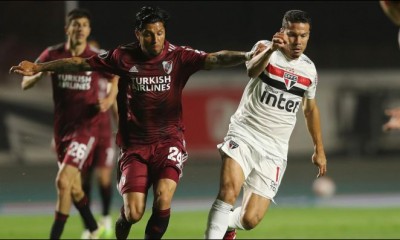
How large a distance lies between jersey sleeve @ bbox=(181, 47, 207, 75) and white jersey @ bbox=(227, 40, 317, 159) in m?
0.50

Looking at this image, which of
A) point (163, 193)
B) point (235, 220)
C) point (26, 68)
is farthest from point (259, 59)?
point (26, 68)

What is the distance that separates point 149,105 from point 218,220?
1144 mm

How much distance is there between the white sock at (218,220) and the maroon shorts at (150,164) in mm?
496

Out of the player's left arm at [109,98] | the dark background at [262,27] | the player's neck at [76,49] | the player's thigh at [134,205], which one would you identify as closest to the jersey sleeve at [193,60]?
the player's thigh at [134,205]

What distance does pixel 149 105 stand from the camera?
7.60m

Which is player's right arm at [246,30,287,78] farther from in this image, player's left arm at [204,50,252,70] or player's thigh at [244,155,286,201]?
player's thigh at [244,155,286,201]

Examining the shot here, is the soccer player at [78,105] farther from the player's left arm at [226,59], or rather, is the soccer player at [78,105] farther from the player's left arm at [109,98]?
the player's left arm at [226,59]

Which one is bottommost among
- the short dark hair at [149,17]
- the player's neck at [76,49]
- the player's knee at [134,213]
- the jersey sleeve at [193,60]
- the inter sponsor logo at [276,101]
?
the player's knee at [134,213]

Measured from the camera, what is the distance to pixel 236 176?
7.46 metres

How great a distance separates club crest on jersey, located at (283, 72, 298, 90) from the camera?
25.3 feet

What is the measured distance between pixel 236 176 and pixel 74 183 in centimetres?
261

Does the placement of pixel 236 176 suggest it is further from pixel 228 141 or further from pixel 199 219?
pixel 199 219

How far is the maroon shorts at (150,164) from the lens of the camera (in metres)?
7.57

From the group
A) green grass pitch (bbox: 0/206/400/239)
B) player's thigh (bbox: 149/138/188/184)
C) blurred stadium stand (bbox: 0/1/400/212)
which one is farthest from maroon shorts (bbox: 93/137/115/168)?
blurred stadium stand (bbox: 0/1/400/212)
